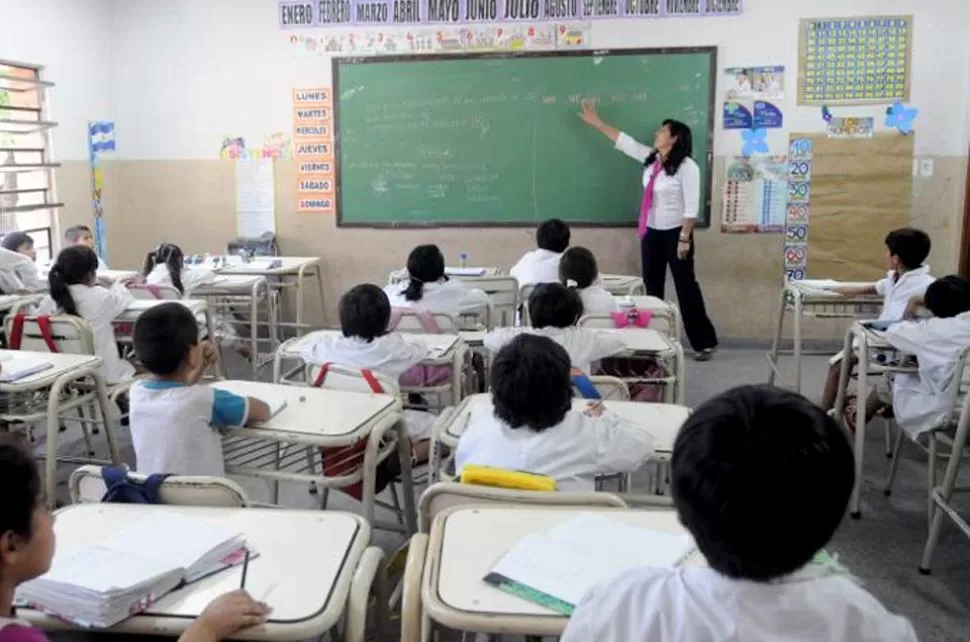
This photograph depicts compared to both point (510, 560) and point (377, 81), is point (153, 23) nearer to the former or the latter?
point (377, 81)

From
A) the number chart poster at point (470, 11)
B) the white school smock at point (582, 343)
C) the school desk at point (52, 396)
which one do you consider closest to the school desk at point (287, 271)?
the number chart poster at point (470, 11)

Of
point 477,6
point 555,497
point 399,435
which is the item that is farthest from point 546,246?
point 555,497

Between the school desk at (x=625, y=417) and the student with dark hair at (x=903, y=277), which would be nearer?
the school desk at (x=625, y=417)

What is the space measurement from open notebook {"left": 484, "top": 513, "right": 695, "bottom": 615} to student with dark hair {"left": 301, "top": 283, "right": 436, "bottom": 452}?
155 centimetres

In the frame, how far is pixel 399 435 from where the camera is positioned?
2496mm

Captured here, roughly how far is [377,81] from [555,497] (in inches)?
201

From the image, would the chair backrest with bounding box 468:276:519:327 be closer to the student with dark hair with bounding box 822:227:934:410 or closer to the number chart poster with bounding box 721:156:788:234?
the student with dark hair with bounding box 822:227:934:410

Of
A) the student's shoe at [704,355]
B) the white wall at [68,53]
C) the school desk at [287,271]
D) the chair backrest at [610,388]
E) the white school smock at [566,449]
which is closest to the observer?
the white school smock at [566,449]

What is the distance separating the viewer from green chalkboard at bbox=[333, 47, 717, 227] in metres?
5.95

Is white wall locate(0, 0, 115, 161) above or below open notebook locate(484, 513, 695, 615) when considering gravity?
above

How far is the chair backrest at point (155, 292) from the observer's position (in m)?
4.61

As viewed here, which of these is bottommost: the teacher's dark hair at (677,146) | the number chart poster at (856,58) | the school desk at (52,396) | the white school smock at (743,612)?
the school desk at (52,396)

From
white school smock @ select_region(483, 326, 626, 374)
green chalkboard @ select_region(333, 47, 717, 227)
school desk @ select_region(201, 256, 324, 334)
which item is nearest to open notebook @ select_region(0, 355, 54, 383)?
white school smock @ select_region(483, 326, 626, 374)

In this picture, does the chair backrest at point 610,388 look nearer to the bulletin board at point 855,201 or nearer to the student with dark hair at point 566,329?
the student with dark hair at point 566,329
